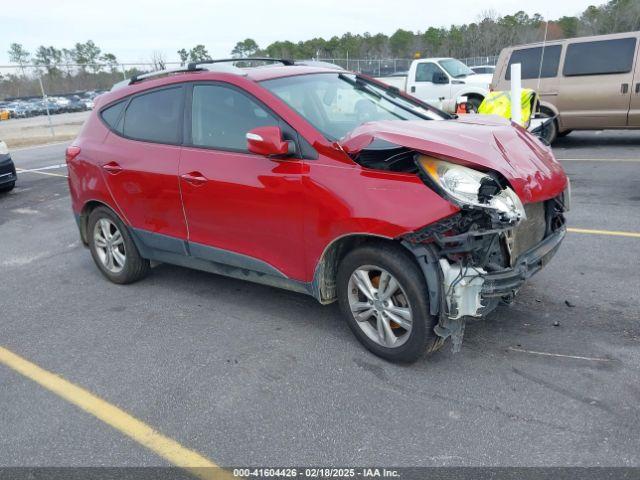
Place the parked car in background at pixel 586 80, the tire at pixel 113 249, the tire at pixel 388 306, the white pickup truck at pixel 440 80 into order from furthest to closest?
the white pickup truck at pixel 440 80 → the parked car in background at pixel 586 80 → the tire at pixel 113 249 → the tire at pixel 388 306

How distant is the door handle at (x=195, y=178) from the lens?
13.2 ft

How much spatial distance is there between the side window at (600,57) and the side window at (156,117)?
29.1 ft

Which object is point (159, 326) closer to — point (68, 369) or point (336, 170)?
point (68, 369)

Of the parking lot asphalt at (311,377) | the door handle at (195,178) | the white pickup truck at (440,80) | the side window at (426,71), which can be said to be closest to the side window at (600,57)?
the white pickup truck at (440,80)

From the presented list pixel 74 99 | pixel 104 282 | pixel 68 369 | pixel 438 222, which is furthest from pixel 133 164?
pixel 74 99

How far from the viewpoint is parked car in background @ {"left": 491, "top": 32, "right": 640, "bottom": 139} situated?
985 centimetres

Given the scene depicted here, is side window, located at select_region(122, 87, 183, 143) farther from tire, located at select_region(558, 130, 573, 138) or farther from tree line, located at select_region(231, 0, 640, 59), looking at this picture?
tree line, located at select_region(231, 0, 640, 59)

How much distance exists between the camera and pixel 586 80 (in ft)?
33.9

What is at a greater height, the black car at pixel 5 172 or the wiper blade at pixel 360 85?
the wiper blade at pixel 360 85

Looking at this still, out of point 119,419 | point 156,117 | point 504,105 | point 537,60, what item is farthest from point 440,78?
point 119,419

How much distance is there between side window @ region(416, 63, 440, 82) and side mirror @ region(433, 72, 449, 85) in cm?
14

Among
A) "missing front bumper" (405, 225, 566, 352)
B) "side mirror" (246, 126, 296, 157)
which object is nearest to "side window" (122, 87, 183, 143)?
"side mirror" (246, 126, 296, 157)

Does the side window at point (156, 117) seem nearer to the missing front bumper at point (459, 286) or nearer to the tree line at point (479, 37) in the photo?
the missing front bumper at point (459, 286)

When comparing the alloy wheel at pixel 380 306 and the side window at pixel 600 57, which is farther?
the side window at pixel 600 57
